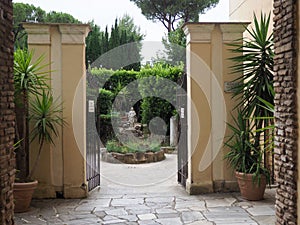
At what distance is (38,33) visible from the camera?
197 inches

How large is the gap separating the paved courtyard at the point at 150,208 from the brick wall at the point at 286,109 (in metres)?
1.04

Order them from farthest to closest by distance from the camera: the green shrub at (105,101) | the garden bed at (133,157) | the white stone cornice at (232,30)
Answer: the green shrub at (105,101) < the garden bed at (133,157) < the white stone cornice at (232,30)

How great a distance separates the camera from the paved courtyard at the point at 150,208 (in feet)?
13.3

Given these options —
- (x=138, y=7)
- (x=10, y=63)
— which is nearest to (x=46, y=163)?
(x=10, y=63)


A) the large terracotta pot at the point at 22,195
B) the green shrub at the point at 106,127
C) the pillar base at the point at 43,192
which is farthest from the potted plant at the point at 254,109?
the green shrub at the point at 106,127

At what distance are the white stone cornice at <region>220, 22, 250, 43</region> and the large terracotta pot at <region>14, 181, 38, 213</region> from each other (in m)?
3.31

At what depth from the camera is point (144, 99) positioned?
10.8m

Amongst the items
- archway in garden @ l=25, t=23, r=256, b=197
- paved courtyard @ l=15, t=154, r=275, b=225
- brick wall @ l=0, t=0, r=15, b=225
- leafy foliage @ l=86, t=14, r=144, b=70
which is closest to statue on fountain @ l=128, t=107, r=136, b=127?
leafy foliage @ l=86, t=14, r=144, b=70

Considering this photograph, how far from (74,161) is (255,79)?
8.86 feet

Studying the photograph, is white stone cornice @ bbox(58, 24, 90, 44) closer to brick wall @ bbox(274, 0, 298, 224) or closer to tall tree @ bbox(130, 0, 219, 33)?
brick wall @ bbox(274, 0, 298, 224)

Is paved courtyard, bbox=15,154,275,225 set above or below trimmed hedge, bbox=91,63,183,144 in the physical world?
below

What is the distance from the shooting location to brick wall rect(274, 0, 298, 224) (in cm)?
282

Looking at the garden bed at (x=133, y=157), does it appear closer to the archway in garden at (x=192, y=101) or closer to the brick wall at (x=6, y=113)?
the archway in garden at (x=192, y=101)

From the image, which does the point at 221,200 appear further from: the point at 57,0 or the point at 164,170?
the point at 57,0
